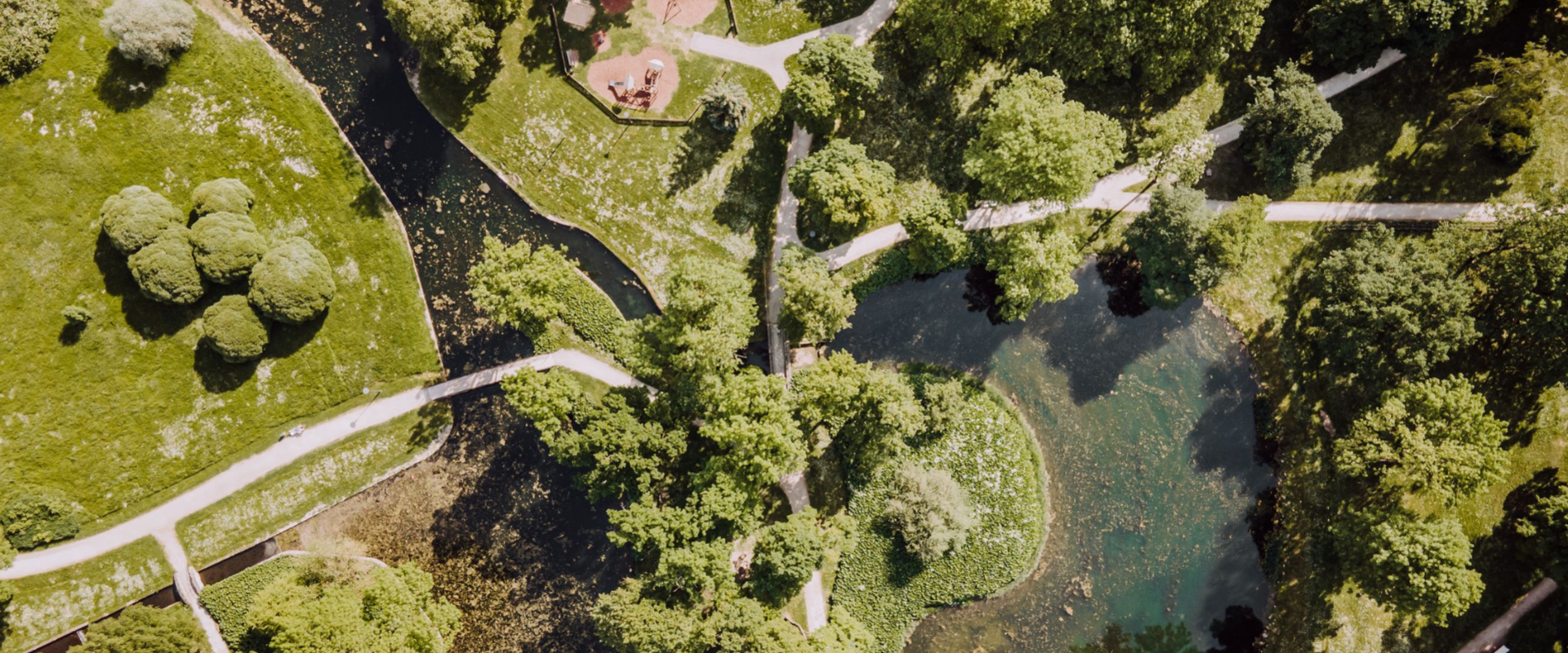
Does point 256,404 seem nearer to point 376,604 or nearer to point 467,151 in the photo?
point 376,604

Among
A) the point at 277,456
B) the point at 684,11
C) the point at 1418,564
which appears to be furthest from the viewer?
the point at 684,11

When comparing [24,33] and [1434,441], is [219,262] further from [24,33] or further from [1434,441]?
[1434,441]

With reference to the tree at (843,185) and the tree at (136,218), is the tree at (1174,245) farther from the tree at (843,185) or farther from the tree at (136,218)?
the tree at (136,218)

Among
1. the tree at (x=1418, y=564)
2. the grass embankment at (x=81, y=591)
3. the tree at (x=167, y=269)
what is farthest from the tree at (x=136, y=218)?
the tree at (x=1418, y=564)

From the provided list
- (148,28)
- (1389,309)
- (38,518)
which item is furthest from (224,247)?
(1389,309)

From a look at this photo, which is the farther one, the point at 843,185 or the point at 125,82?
the point at 125,82

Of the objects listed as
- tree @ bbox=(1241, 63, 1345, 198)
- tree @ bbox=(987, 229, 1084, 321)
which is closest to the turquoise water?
tree @ bbox=(987, 229, 1084, 321)
